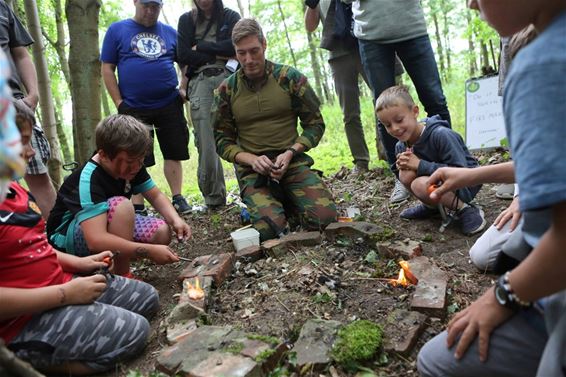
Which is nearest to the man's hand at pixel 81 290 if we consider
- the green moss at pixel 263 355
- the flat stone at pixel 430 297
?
the green moss at pixel 263 355

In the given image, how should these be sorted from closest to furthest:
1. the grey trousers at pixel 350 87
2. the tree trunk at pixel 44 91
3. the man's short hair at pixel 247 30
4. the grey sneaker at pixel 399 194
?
the man's short hair at pixel 247 30 < the grey sneaker at pixel 399 194 < the grey trousers at pixel 350 87 < the tree trunk at pixel 44 91

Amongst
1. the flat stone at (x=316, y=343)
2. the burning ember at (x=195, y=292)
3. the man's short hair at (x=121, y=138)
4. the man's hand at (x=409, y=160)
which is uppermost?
the man's short hair at (x=121, y=138)

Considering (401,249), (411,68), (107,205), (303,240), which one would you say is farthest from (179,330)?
(411,68)

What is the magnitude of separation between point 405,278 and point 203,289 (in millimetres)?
1158

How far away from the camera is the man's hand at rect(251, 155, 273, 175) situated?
3.56 metres

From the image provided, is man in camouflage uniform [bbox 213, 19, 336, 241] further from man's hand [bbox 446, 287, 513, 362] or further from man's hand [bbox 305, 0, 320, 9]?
man's hand [bbox 446, 287, 513, 362]

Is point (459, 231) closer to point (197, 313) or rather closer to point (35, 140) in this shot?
point (197, 313)

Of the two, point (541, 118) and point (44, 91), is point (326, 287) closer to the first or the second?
point (541, 118)

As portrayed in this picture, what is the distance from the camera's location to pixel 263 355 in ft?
5.93

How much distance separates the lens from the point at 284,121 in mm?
3865

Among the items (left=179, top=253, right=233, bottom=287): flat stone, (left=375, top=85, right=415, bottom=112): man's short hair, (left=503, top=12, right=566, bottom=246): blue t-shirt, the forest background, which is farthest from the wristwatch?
the forest background

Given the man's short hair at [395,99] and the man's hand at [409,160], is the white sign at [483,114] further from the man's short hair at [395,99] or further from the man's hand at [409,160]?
the man's hand at [409,160]

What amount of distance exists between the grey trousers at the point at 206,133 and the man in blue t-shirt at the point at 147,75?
17 cm

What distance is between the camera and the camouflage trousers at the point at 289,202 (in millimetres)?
3521
